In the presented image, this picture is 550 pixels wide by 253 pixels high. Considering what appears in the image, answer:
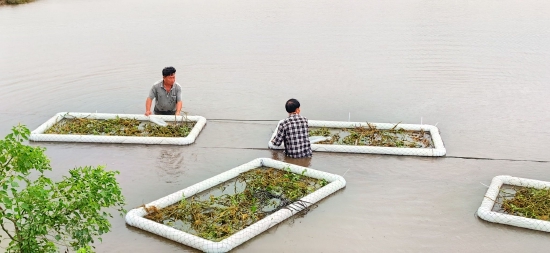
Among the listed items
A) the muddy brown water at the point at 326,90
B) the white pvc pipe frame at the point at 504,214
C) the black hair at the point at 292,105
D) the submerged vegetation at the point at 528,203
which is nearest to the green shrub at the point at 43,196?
the muddy brown water at the point at 326,90

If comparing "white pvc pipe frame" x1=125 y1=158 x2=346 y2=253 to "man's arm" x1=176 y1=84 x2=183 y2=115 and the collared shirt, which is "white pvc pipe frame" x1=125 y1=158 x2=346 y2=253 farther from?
the collared shirt

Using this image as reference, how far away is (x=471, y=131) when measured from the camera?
872 centimetres

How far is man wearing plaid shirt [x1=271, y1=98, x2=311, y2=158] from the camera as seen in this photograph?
745 centimetres

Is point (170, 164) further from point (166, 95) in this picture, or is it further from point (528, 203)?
point (528, 203)

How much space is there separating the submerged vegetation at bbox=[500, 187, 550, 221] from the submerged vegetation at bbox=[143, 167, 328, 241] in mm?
1914

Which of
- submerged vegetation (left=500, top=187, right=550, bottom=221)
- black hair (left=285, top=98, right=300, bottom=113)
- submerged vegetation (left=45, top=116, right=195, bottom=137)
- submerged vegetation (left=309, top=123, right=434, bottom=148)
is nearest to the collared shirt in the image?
submerged vegetation (left=45, top=116, right=195, bottom=137)

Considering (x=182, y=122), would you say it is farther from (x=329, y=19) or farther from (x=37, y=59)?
(x=329, y=19)

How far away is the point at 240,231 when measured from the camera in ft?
18.9

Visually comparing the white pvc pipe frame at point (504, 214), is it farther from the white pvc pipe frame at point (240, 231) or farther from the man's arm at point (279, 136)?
the man's arm at point (279, 136)

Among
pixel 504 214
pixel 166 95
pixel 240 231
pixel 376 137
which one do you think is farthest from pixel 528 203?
pixel 166 95

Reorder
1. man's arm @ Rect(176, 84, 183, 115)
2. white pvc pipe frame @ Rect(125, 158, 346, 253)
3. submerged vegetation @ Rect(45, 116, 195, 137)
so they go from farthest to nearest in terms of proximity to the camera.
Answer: man's arm @ Rect(176, 84, 183, 115) < submerged vegetation @ Rect(45, 116, 195, 137) < white pvc pipe frame @ Rect(125, 158, 346, 253)

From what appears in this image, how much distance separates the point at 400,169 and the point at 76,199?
414 centimetres

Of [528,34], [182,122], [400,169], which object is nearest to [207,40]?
[182,122]

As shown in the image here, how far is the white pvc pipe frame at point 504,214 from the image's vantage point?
19.2ft
